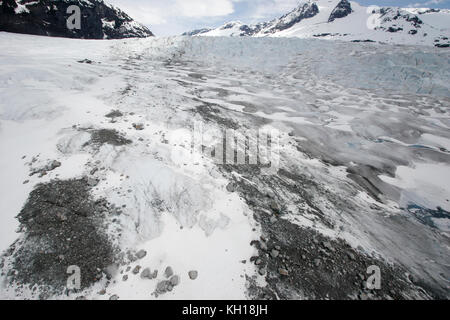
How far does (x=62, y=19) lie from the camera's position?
Result: 39.4 metres

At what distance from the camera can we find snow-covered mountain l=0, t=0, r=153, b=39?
3042cm

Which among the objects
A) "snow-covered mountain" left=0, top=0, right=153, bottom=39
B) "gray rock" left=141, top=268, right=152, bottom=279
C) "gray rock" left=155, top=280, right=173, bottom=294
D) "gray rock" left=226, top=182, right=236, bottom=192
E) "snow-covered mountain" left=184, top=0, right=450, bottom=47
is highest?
"snow-covered mountain" left=184, top=0, right=450, bottom=47

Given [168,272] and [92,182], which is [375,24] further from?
[168,272]

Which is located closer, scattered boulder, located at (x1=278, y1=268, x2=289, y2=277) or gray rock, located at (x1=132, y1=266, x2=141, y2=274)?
gray rock, located at (x1=132, y1=266, x2=141, y2=274)

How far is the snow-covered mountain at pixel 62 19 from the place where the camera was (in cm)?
3042

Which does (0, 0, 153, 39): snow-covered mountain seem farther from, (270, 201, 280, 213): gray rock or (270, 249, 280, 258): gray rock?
(270, 249, 280, 258): gray rock

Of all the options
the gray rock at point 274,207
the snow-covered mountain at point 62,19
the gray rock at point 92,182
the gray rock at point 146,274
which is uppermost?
the snow-covered mountain at point 62,19

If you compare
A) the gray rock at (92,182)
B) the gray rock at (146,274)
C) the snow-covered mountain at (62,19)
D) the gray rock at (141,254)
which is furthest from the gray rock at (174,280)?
the snow-covered mountain at (62,19)

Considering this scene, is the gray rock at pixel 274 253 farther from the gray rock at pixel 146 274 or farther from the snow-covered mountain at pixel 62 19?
the snow-covered mountain at pixel 62 19

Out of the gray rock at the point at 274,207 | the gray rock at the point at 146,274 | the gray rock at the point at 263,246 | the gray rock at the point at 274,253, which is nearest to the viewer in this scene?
the gray rock at the point at 146,274

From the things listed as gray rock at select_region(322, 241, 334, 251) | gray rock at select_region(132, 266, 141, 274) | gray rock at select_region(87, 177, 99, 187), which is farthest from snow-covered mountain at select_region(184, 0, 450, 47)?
gray rock at select_region(132, 266, 141, 274)

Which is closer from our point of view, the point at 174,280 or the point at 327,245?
the point at 174,280

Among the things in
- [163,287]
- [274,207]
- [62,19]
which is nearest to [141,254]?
[163,287]
